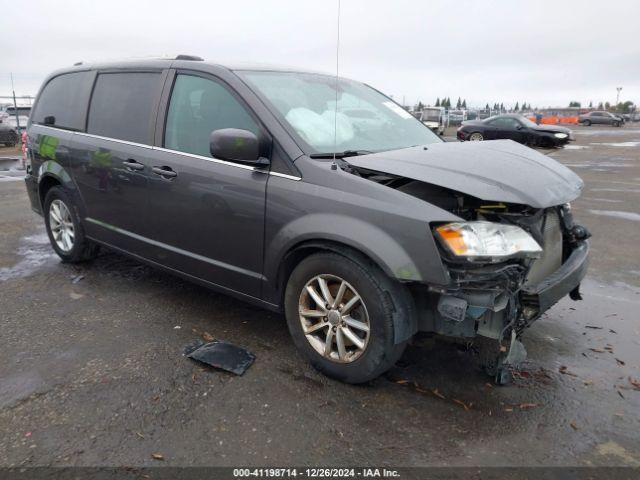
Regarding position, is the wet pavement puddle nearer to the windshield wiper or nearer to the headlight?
the windshield wiper

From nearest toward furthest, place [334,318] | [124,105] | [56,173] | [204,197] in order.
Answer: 1. [334,318]
2. [204,197]
3. [124,105]
4. [56,173]

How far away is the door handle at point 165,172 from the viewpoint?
141 inches

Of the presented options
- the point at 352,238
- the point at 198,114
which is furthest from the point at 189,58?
the point at 352,238

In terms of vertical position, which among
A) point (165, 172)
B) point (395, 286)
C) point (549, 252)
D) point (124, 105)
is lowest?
point (395, 286)

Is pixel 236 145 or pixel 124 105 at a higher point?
pixel 124 105

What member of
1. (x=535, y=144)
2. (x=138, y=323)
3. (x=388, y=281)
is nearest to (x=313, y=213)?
(x=388, y=281)

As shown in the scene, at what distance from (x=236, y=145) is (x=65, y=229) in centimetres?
284

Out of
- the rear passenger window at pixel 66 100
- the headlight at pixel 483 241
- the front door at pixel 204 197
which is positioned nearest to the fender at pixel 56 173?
the rear passenger window at pixel 66 100

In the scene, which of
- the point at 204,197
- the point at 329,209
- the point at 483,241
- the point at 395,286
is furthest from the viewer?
the point at 204,197

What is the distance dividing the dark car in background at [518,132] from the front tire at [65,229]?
17945 mm

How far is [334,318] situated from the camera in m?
2.94

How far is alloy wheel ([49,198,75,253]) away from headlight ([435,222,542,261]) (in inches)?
146

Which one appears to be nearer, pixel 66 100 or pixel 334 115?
pixel 334 115

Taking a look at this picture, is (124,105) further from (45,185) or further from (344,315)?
(344,315)
